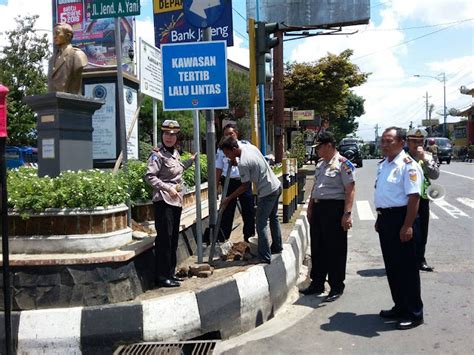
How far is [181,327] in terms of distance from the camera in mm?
4086

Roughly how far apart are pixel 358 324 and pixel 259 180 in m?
1.78

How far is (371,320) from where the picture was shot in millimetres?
4820

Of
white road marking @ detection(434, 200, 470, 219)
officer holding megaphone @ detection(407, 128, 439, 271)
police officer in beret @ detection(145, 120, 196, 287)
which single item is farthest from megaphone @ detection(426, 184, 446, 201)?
white road marking @ detection(434, 200, 470, 219)

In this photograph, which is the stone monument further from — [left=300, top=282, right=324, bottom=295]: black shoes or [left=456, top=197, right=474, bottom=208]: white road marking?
[left=456, top=197, right=474, bottom=208]: white road marking

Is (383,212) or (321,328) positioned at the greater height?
(383,212)

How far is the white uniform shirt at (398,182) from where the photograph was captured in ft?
14.9

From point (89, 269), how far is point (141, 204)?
1927mm

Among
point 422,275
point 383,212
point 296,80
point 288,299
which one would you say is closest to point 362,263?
point 422,275

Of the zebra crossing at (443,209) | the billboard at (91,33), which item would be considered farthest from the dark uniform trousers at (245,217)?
the billboard at (91,33)

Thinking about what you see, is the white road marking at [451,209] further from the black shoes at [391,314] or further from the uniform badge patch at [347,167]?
the black shoes at [391,314]

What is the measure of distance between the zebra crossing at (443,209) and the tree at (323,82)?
679 inches

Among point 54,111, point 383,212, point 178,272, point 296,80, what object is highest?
point 296,80

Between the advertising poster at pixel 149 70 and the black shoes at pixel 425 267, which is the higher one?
the advertising poster at pixel 149 70

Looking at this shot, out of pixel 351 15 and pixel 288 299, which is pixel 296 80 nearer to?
pixel 351 15
